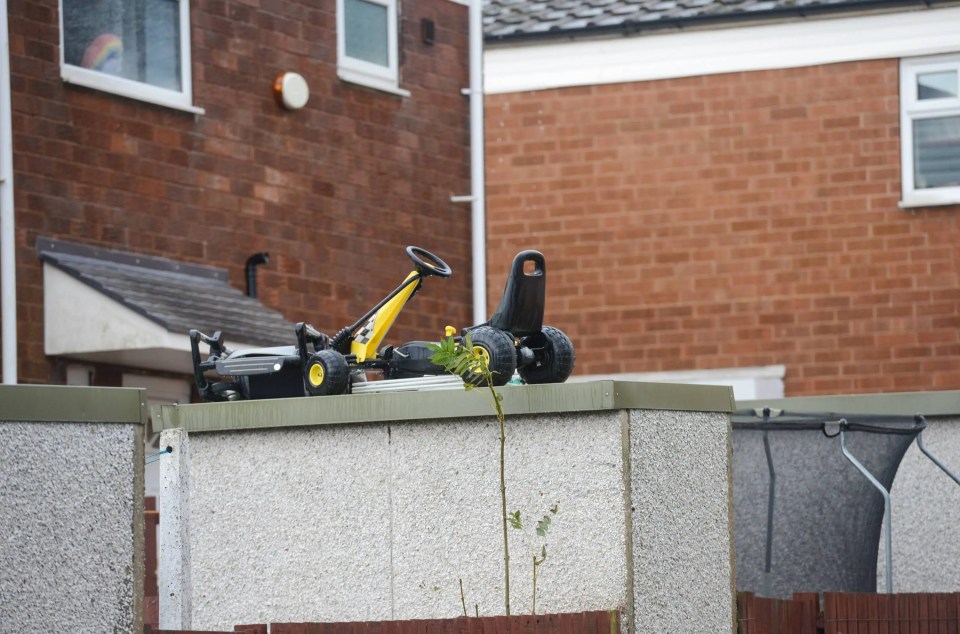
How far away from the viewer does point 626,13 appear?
1848 centimetres

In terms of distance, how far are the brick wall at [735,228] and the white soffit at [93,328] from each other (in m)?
7.23

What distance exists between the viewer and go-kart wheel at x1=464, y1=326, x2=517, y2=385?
634 centimetres

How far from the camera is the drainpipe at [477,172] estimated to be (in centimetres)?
1533

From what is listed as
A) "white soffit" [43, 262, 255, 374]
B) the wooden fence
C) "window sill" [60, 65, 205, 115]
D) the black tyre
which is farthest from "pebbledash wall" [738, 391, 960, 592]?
"window sill" [60, 65, 205, 115]

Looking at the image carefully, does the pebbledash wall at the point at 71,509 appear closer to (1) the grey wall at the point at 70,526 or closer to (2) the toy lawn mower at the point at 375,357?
(1) the grey wall at the point at 70,526

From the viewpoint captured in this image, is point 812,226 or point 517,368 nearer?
point 517,368

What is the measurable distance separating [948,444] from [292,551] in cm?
411

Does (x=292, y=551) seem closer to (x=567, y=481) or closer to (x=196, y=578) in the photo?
(x=196, y=578)

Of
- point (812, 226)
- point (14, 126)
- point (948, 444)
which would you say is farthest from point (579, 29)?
point (948, 444)

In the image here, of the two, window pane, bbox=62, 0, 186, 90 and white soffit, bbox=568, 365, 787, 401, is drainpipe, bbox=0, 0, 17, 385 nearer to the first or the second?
window pane, bbox=62, 0, 186, 90

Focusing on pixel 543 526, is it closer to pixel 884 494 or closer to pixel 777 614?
pixel 777 614

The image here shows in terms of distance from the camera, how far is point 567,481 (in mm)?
5984

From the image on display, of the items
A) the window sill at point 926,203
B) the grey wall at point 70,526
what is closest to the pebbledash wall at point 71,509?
the grey wall at point 70,526

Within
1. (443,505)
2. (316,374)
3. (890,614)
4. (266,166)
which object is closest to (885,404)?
(890,614)
